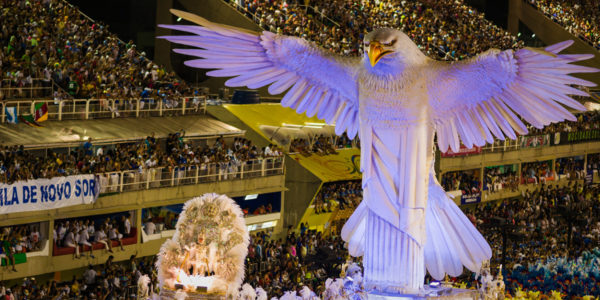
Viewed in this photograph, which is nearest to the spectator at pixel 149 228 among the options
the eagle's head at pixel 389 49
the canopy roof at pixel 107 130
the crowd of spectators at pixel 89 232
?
the crowd of spectators at pixel 89 232

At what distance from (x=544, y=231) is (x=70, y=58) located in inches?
668

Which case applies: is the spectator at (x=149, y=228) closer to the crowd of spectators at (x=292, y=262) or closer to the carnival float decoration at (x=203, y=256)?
the crowd of spectators at (x=292, y=262)

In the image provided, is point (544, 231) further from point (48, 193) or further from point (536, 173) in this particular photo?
point (48, 193)

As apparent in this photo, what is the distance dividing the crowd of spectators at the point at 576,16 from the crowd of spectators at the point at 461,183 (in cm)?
2174

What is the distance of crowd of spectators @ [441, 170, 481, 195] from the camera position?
4197 centimetres

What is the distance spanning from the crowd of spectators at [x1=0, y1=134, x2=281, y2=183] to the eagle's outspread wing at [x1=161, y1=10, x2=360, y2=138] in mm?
11629

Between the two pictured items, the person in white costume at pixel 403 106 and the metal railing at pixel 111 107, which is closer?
the person in white costume at pixel 403 106

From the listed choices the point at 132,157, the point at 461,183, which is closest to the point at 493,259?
the point at 461,183

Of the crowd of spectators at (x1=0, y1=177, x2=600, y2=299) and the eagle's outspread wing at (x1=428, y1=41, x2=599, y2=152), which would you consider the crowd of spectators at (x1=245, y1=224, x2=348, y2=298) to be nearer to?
the crowd of spectators at (x1=0, y1=177, x2=600, y2=299)

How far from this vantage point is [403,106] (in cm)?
1565

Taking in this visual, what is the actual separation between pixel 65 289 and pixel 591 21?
1846 inches

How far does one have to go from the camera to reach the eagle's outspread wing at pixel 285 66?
16.0 meters

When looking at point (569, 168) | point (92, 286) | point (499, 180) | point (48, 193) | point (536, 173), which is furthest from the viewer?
point (569, 168)

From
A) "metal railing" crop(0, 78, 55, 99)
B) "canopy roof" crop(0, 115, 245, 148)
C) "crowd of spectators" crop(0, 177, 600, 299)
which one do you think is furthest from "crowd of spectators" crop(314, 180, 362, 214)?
"metal railing" crop(0, 78, 55, 99)
